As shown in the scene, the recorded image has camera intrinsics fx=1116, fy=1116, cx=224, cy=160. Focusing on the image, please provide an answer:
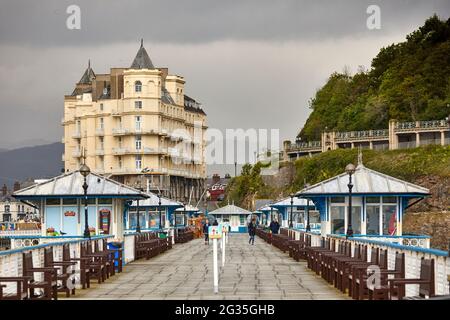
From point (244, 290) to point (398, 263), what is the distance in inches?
224

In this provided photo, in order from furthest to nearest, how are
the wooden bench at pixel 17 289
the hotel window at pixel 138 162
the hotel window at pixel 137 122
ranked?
1. the hotel window at pixel 138 162
2. the hotel window at pixel 137 122
3. the wooden bench at pixel 17 289

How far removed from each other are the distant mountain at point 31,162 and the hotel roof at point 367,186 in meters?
112

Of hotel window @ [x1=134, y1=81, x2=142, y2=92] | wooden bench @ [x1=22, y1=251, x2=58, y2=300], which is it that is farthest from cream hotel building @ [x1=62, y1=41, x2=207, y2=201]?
wooden bench @ [x1=22, y1=251, x2=58, y2=300]

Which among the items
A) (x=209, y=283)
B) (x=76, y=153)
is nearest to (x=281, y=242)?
(x=209, y=283)

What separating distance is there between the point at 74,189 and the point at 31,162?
121305mm

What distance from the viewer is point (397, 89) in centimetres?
12838

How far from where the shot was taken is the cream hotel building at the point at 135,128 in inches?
6088

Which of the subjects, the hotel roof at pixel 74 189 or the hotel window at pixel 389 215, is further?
the hotel window at pixel 389 215

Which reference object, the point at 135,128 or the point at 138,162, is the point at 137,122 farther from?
the point at 138,162

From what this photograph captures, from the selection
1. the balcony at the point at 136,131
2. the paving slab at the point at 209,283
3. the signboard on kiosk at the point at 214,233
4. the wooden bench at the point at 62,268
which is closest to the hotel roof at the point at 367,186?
the paving slab at the point at 209,283

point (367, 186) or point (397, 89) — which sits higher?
point (397, 89)

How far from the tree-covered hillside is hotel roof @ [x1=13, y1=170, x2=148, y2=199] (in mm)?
78381

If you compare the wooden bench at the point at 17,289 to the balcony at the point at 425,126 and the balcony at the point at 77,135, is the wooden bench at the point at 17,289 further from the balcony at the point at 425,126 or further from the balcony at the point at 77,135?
the balcony at the point at 77,135

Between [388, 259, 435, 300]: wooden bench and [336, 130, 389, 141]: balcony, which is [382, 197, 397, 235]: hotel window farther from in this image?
[336, 130, 389, 141]: balcony
